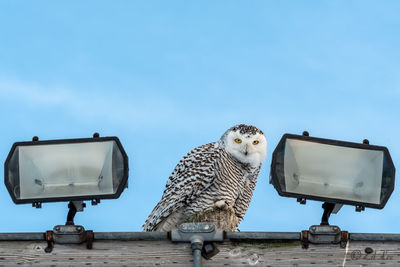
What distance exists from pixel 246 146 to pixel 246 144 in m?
0.03

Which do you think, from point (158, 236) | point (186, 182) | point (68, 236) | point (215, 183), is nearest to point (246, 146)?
point (215, 183)

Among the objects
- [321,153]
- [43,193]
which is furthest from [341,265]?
[43,193]

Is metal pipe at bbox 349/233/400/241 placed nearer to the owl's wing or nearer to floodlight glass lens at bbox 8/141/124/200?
floodlight glass lens at bbox 8/141/124/200

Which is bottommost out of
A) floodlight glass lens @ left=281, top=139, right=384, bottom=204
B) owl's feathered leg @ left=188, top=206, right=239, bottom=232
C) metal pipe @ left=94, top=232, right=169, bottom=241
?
owl's feathered leg @ left=188, top=206, right=239, bottom=232

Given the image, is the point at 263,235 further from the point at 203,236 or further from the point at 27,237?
the point at 27,237

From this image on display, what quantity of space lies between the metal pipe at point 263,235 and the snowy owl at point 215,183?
447 centimetres

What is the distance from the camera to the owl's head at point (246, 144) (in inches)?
398

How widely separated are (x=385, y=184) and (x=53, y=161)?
82.2 inches

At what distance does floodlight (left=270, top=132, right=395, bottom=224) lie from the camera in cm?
511

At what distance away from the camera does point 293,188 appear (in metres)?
5.09

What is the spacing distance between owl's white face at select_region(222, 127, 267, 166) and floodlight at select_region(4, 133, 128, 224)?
5.03 meters

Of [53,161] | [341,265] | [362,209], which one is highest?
[53,161]

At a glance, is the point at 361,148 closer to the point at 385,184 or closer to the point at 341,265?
the point at 385,184

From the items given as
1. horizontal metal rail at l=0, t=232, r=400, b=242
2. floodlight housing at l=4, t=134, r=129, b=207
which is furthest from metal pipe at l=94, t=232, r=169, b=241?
floodlight housing at l=4, t=134, r=129, b=207
